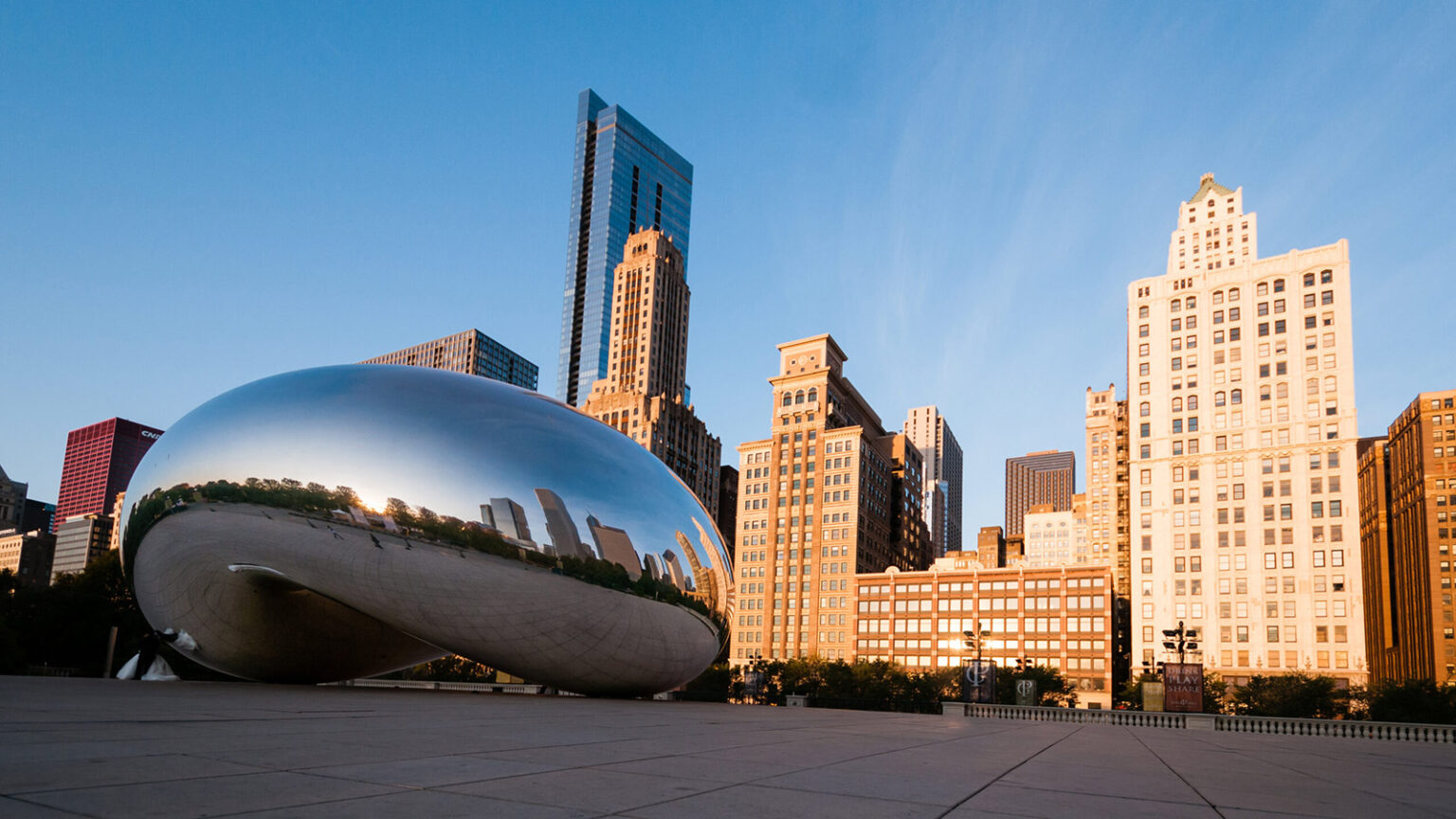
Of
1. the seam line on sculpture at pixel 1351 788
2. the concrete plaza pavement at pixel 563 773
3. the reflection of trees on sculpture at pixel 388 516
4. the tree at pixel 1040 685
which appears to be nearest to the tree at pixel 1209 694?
the tree at pixel 1040 685

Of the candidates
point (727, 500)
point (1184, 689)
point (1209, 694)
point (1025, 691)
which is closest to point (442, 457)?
point (1025, 691)

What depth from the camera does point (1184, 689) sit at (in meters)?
28.6

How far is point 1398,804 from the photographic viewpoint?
263 inches

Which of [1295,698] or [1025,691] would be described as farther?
[1295,698]

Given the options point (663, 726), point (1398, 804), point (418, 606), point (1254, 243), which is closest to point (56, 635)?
point (418, 606)

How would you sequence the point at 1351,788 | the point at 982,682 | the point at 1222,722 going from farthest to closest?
1. the point at 982,682
2. the point at 1222,722
3. the point at 1351,788

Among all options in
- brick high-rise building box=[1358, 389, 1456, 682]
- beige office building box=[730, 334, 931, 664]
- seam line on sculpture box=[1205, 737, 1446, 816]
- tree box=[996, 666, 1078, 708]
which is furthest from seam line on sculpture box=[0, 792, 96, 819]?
brick high-rise building box=[1358, 389, 1456, 682]

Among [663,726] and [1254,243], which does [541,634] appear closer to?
[663,726]

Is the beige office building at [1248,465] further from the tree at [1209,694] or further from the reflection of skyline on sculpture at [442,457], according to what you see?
the reflection of skyline on sculpture at [442,457]

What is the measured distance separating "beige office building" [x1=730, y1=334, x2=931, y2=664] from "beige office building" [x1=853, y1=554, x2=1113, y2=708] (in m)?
4.71

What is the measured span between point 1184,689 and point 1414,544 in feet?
449

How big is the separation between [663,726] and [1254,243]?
127 meters

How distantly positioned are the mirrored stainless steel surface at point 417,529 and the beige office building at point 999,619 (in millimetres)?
108117

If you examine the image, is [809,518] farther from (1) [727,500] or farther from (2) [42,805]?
(2) [42,805]
